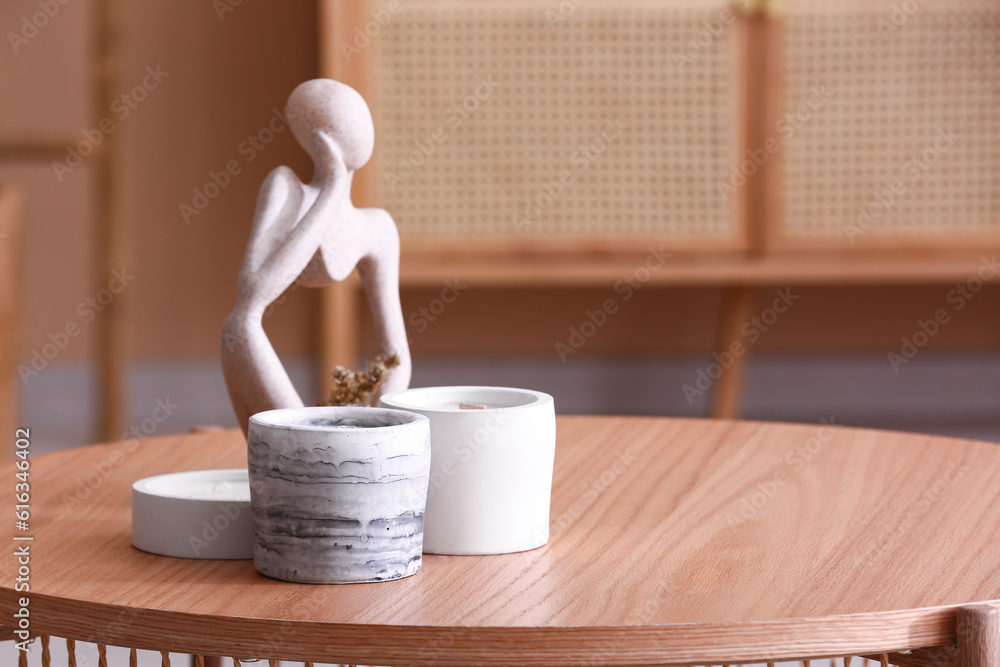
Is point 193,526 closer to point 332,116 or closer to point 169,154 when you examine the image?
point 332,116

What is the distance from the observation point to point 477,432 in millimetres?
657

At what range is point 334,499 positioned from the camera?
23.0 inches

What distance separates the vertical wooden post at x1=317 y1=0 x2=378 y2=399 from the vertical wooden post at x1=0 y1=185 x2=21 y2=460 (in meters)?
0.64

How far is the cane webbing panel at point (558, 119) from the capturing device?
2506mm

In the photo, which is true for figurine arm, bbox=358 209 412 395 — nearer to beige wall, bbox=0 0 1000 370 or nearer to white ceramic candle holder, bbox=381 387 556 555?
white ceramic candle holder, bbox=381 387 556 555

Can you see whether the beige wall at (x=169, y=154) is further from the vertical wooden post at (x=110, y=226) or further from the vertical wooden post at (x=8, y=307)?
the vertical wooden post at (x=8, y=307)

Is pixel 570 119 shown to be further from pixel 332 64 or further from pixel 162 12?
pixel 162 12

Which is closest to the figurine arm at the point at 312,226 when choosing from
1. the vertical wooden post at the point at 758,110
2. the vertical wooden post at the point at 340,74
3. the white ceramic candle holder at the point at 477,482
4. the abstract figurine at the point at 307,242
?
the abstract figurine at the point at 307,242

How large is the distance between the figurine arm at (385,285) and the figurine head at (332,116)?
0.06 m

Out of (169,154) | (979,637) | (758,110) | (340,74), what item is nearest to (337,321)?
(340,74)

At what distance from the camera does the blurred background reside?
2510mm

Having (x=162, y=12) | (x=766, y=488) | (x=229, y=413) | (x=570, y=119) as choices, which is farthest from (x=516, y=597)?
(x=162, y=12)

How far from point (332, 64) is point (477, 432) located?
1.88 metres

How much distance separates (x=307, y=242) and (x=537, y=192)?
71.1 inches
